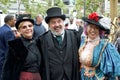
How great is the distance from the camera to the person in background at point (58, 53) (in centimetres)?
499

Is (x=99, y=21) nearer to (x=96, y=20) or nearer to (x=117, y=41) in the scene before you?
(x=96, y=20)

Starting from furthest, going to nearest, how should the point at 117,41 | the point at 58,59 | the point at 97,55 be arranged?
1. the point at 117,41
2. the point at 58,59
3. the point at 97,55

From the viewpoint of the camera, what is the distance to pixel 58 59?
16.5 feet

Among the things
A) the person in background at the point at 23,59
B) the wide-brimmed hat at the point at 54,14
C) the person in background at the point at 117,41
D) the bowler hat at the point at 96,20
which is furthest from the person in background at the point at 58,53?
the person in background at the point at 117,41

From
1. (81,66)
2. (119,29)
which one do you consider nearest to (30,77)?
(81,66)

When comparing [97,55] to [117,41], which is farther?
[117,41]

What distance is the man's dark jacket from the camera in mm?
4992

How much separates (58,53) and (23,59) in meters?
0.51

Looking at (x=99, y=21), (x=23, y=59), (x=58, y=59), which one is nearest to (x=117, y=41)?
(x=99, y=21)

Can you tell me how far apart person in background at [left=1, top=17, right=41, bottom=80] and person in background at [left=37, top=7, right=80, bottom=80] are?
120mm

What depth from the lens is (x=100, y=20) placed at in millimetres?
4934

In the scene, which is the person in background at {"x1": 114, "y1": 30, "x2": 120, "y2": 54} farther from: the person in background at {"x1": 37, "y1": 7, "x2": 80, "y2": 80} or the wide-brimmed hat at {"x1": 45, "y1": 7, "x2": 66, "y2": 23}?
the wide-brimmed hat at {"x1": 45, "y1": 7, "x2": 66, "y2": 23}

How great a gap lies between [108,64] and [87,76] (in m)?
0.36

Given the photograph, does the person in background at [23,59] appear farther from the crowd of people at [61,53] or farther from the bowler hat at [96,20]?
the bowler hat at [96,20]
